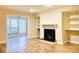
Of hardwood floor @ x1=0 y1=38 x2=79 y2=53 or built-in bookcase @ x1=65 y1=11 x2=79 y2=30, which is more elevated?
built-in bookcase @ x1=65 y1=11 x2=79 y2=30

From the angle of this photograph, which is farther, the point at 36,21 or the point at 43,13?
the point at 36,21

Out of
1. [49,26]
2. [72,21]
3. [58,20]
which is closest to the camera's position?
[58,20]

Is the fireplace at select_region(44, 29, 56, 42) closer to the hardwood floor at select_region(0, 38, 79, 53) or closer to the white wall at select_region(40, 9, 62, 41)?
the white wall at select_region(40, 9, 62, 41)

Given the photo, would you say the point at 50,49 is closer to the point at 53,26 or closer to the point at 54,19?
the point at 53,26

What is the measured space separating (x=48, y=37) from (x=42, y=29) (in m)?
0.93

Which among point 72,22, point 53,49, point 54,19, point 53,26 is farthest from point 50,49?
point 72,22

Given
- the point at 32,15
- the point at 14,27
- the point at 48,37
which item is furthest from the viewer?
the point at 14,27

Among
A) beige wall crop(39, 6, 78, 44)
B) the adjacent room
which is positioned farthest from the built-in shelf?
beige wall crop(39, 6, 78, 44)

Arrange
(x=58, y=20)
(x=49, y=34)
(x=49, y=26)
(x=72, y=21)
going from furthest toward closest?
(x=49, y=34) < (x=49, y=26) < (x=72, y=21) < (x=58, y=20)

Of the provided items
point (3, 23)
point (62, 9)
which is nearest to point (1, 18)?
point (3, 23)

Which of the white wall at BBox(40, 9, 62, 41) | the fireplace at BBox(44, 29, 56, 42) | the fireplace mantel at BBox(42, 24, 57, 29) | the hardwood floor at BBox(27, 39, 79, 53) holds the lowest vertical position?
the hardwood floor at BBox(27, 39, 79, 53)

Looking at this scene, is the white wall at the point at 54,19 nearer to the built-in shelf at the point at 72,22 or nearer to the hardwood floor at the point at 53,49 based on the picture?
the built-in shelf at the point at 72,22
